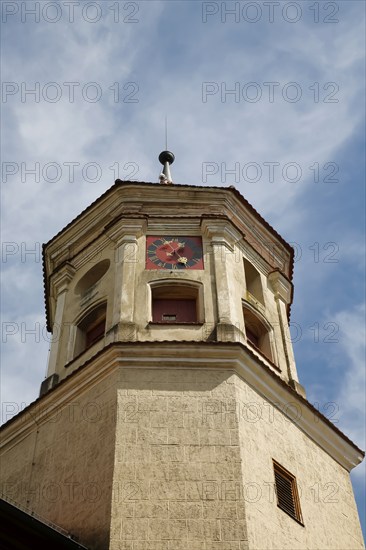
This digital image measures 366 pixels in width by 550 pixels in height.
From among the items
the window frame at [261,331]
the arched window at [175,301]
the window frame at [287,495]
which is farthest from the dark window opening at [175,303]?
the window frame at [287,495]

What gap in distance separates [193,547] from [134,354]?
4528mm

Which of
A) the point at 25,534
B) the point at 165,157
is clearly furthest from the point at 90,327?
the point at 165,157

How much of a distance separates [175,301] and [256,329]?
2.13m

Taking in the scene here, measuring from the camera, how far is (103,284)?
824 inches

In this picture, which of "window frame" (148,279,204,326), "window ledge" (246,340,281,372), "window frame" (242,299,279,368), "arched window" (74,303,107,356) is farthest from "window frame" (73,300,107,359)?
"window ledge" (246,340,281,372)

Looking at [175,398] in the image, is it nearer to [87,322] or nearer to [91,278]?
[87,322]

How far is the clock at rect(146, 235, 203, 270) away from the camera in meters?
20.6

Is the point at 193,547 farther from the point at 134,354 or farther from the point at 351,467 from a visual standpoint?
the point at 351,467

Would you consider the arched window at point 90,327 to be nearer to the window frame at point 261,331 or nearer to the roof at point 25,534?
the window frame at point 261,331

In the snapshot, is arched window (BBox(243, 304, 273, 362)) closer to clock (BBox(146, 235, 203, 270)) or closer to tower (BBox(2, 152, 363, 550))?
tower (BBox(2, 152, 363, 550))

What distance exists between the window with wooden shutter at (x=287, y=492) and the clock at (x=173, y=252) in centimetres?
555

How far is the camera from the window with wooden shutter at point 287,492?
16.2m

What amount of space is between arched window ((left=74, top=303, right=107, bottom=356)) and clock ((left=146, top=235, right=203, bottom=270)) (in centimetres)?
152

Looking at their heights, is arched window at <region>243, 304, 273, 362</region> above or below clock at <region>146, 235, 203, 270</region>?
→ below
